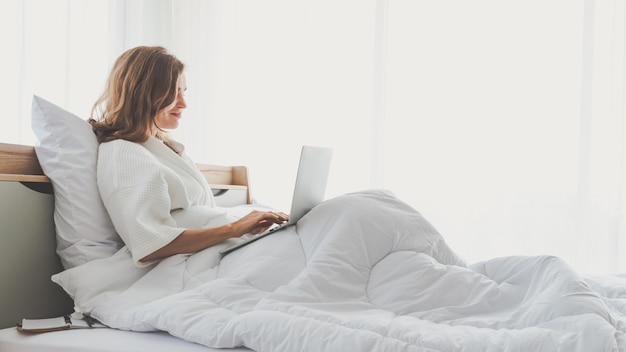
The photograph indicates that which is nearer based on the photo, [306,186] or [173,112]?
[306,186]

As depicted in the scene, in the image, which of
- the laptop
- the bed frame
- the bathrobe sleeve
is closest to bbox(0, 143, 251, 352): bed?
the bed frame

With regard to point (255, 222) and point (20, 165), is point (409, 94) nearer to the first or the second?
point (255, 222)

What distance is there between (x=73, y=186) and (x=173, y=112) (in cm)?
47

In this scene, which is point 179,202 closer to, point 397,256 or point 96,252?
point 96,252

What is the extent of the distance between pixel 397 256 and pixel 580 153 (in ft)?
6.75

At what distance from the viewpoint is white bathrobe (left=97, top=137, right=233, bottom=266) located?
1.60m

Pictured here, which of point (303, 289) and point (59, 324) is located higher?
point (303, 289)

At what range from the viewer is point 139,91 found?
1894 mm

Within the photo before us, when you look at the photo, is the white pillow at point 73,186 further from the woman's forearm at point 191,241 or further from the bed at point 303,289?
the woman's forearm at point 191,241

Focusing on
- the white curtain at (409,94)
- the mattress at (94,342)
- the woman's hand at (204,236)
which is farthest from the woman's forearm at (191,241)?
the white curtain at (409,94)

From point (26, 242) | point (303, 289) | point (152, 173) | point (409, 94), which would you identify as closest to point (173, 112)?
point (152, 173)

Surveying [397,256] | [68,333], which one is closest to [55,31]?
[68,333]

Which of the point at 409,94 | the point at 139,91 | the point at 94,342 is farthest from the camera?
the point at 409,94

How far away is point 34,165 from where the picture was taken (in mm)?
1704
